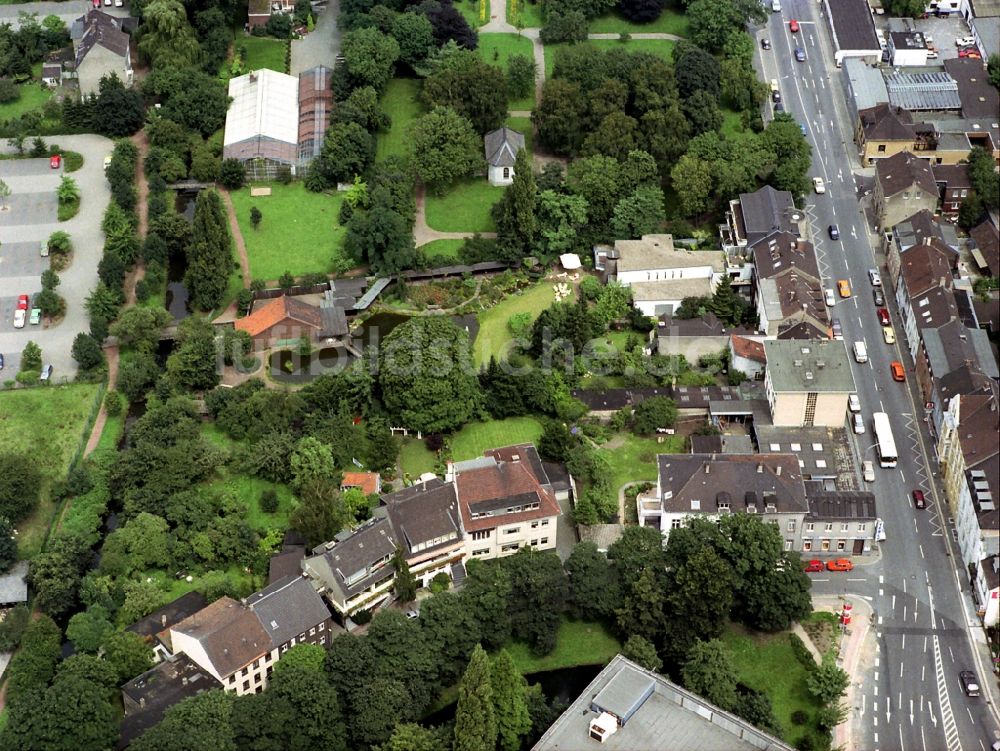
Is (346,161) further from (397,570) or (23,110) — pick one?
(397,570)

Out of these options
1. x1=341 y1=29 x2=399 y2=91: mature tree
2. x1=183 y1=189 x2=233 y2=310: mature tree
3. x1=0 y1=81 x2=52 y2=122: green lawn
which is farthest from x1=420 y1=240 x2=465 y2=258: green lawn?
x1=0 y1=81 x2=52 y2=122: green lawn

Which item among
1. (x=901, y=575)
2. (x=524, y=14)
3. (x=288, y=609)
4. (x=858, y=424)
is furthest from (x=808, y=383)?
(x=524, y=14)

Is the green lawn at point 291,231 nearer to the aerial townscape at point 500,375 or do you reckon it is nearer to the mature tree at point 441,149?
the aerial townscape at point 500,375

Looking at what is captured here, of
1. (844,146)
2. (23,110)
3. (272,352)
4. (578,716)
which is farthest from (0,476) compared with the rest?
(844,146)

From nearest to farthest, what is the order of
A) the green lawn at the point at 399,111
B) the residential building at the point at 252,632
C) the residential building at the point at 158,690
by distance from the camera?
the residential building at the point at 158,690, the residential building at the point at 252,632, the green lawn at the point at 399,111

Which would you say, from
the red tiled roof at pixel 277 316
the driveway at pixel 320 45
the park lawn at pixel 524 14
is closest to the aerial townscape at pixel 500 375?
the red tiled roof at pixel 277 316

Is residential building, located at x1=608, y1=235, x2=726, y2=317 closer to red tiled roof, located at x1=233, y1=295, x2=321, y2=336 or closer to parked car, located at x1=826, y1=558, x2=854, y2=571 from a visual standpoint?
red tiled roof, located at x1=233, y1=295, x2=321, y2=336
